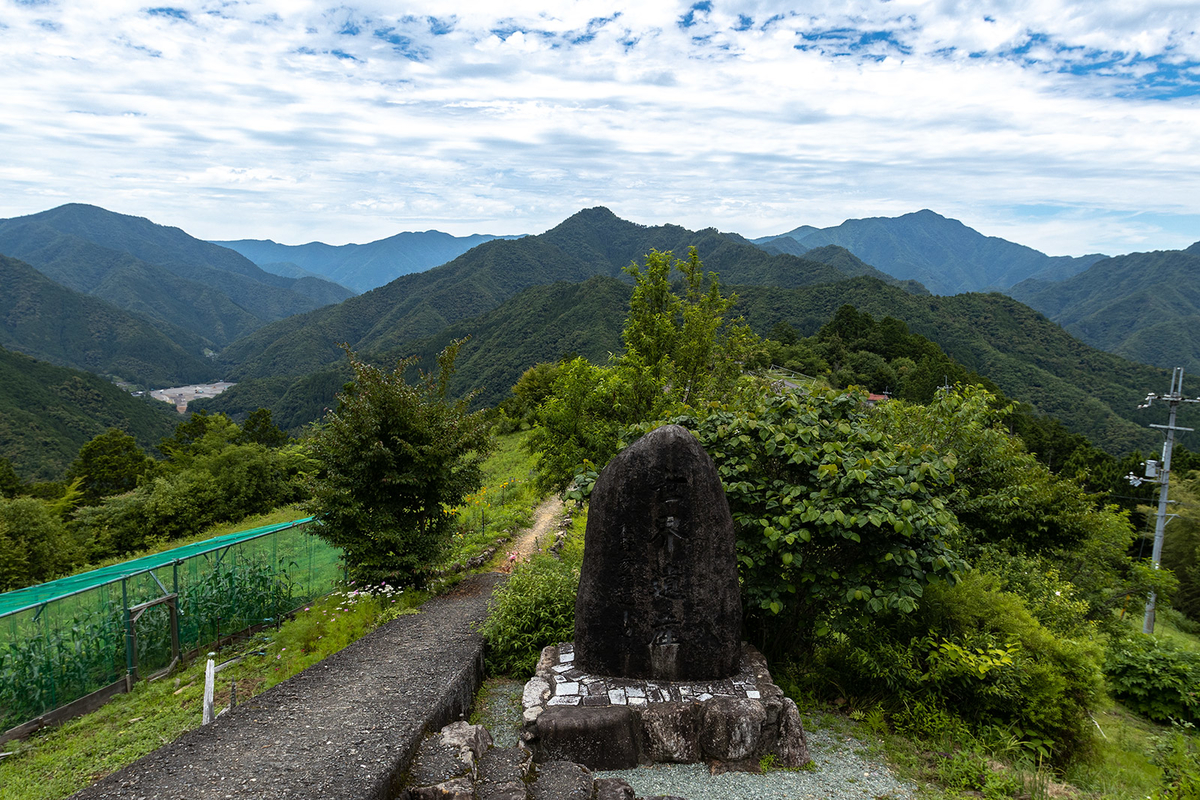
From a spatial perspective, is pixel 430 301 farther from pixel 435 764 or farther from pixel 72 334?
pixel 435 764

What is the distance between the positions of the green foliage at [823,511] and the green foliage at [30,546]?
85.4 feet

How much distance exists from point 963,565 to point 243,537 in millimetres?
12139

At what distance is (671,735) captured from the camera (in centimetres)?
615

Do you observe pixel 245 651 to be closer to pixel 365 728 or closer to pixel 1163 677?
pixel 365 728

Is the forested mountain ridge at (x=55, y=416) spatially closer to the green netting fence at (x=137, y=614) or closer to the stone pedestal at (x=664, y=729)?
the green netting fence at (x=137, y=614)

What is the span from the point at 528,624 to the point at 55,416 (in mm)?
95902

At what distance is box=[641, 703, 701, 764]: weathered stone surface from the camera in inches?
241

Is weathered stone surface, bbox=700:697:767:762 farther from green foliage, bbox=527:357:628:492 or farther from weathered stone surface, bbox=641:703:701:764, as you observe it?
green foliage, bbox=527:357:628:492

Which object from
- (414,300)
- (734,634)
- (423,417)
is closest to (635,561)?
(734,634)

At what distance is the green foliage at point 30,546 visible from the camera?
70.6 ft

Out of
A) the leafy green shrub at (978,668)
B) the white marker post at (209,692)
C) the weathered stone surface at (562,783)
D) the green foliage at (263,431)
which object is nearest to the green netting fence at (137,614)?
the white marker post at (209,692)

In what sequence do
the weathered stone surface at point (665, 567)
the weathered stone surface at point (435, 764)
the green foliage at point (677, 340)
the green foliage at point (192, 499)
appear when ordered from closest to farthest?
the weathered stone surface at point (435, 764) < the weathered stone surface at point (665, 567) < the green foliage at point (677, 340) < the green foliage at point (192, 499)

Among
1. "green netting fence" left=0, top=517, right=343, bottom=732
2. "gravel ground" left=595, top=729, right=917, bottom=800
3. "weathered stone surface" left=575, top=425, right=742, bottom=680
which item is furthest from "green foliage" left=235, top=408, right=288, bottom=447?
"gravel ground" left=595, top=729, right=917, bottom=800

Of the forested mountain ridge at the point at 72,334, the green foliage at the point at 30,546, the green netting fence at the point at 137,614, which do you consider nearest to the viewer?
the green netting fence at the point at 137,614
